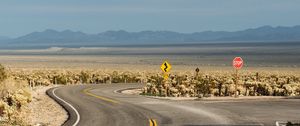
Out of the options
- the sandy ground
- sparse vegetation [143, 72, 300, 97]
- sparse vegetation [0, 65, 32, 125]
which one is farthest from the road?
sparse vegetation [143, 72, 300, 97]

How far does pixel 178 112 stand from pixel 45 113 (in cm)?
711

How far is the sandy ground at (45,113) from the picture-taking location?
23.2 metres

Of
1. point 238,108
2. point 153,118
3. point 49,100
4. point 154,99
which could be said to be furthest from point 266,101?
point 49,100

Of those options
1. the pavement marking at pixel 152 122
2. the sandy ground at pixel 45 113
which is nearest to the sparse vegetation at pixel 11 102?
the sandy ground at pixel 45 113

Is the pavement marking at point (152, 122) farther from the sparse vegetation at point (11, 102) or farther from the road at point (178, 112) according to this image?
the sparse vegetation at point (11, 102)

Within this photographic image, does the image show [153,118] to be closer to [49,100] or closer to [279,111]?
Answer: [279,111]

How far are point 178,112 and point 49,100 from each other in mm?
12493

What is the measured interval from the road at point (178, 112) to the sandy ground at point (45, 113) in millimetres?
511

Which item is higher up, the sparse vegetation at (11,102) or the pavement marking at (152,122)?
the sparse vegetation at (11,102)

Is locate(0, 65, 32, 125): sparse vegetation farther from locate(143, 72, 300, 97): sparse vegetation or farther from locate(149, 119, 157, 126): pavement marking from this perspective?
locate(143, 72, 300, 97): sparse vegetation

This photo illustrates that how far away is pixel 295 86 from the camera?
37.4 metres

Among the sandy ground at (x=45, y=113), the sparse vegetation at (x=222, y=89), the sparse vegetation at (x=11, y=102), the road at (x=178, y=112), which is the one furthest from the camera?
the sparse vegetation at (x=222, y=89)

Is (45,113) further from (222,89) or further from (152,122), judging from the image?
(222,89)

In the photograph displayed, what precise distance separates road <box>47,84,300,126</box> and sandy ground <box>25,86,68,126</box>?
511mm
